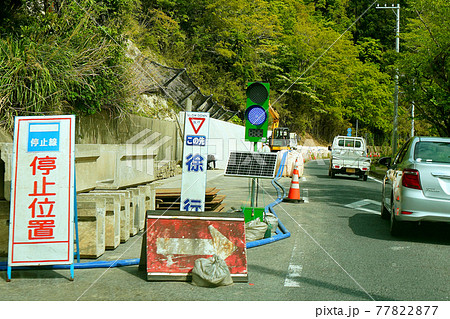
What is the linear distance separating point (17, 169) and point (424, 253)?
5840 millimetres

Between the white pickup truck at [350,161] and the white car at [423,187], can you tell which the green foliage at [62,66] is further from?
the white pickup truck at [350,161]

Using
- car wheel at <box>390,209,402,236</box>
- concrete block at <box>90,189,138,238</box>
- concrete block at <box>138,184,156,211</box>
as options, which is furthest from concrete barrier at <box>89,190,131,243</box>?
car wheel at <box>390,209,402,236</box>

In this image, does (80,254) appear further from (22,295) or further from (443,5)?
(443,5)

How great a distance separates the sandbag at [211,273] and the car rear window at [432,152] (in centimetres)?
463

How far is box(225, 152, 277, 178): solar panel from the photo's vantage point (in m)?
8.84

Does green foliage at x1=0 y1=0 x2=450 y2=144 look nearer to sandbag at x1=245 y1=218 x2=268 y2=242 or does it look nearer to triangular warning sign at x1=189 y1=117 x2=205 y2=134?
triangular warning sign at x1=189 y1=117 x2=205 y2=134

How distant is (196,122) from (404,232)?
4254mm

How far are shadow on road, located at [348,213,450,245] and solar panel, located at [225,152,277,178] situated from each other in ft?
6.99

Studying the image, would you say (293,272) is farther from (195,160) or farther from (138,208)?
(138,208)

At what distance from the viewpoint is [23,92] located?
Result: 1118 cm

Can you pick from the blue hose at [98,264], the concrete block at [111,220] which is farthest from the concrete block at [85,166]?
the blue hose at [98,264]

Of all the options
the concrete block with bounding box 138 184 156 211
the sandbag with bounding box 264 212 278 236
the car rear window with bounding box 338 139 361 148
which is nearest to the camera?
the sandbag with bounding box 264 212 278 236

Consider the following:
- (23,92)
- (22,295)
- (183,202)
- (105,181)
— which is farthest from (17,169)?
(23,92)

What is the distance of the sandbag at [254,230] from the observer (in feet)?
27.3
